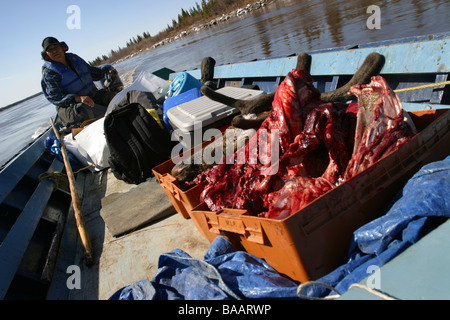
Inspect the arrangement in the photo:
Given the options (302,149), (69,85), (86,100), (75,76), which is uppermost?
(75,76)

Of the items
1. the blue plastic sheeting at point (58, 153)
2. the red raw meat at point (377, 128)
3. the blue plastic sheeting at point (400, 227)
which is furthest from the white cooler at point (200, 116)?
the blue plastic sheeting at point (58, 153)

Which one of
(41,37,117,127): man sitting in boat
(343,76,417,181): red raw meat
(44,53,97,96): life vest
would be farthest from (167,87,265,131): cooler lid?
(44,53,97,96): life vest

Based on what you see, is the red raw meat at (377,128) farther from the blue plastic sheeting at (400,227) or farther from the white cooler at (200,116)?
the white cooler at (200,116)

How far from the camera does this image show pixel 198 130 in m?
3.55

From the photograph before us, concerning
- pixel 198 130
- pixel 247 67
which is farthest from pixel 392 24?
pixel 198 130

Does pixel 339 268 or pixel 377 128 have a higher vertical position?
pixel 377 128

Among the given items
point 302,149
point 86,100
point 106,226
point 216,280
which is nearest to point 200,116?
point 302,149

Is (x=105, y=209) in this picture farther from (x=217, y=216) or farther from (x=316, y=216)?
(x=316, y=216)

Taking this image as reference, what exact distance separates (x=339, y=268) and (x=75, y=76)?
7.25m

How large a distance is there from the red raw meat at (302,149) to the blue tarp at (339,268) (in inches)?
16.1

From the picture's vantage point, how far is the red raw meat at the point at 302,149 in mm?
2117

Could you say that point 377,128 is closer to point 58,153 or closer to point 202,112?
point 202,112

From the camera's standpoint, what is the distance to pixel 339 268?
5.47 feet
